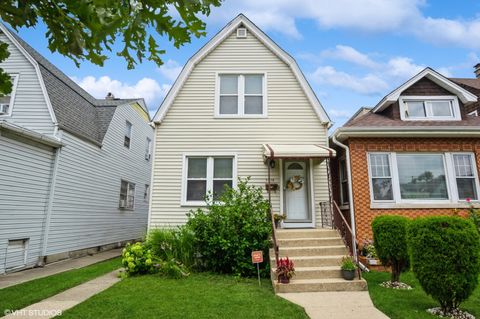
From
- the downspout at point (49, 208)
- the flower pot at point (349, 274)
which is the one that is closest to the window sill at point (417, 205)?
the flower pot at point (349, 274)

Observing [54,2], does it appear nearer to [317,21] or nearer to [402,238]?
[402,238]

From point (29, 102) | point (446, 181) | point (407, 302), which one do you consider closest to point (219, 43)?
point (29, 102)

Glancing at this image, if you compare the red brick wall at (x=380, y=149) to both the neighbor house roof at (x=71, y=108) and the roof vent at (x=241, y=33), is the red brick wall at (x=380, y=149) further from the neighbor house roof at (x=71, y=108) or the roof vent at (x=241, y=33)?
the neighbor house roof at (x=71, y=108)

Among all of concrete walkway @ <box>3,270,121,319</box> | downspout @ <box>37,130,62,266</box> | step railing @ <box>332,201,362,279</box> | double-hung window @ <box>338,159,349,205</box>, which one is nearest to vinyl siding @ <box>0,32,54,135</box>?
downspout @ <box>37,130,62,266</box>

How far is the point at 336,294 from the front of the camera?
575 centimetres

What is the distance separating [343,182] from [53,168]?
33.6 feet

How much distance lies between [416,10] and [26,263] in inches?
644

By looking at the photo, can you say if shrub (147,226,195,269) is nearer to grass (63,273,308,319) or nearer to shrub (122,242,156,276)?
shrub (122,242,156,276)

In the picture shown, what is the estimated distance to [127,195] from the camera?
15.1 meters

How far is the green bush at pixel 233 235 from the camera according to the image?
713 cm

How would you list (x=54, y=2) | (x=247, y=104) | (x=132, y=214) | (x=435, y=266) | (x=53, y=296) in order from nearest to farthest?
(x=54, y=2), (x=435, y=266), (x=53, y=296), (x=247, y=104), (x=132, y=214)

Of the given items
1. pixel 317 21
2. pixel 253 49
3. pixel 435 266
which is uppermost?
pixel 317 21

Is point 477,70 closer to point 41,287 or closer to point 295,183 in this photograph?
point 295,183

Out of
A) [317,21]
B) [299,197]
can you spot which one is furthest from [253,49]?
[299,197]
